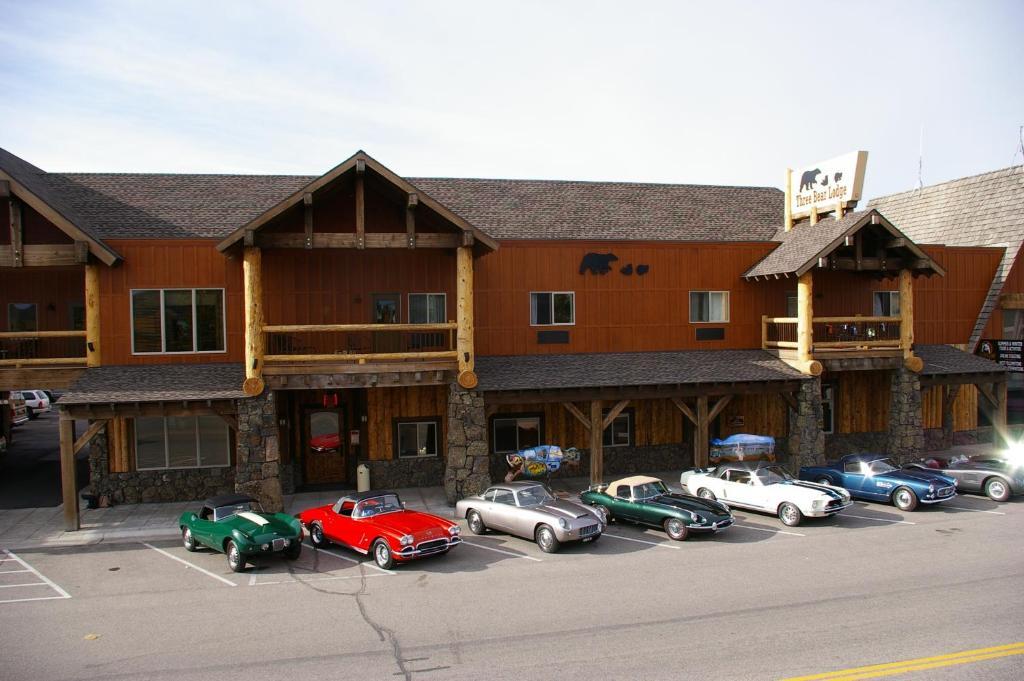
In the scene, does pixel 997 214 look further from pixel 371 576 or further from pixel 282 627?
pixel 282 627

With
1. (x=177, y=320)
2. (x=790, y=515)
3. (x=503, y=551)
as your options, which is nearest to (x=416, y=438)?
(x=503, y=551)

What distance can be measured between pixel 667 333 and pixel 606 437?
4.12m

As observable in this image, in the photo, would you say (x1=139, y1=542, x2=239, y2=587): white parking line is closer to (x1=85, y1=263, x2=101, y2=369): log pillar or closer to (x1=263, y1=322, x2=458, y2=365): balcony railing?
(x1=263, y1=322, x2=458, y2=365): balcony railing

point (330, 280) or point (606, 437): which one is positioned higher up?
point (330, 280)

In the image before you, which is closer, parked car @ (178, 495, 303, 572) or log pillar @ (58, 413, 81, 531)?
parked car @ (178, 495, 303, 572)

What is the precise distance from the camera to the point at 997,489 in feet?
62.8

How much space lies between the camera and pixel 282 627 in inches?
447

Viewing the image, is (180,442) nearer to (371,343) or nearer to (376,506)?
(371,343)

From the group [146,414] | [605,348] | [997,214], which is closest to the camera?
[146,414]

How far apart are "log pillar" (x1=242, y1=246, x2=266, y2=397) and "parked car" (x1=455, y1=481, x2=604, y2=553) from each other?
6.36m

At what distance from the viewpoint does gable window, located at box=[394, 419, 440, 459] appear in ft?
74.5

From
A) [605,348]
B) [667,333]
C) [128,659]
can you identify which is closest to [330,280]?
[605,348]

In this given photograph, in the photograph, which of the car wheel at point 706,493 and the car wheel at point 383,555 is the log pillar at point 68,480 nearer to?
the car wheel at point 383,555

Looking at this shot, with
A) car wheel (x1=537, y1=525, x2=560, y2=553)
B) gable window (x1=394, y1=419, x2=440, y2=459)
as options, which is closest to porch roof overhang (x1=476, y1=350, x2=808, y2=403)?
gable window (x1=394, y1=419, x2=440, y2=459)
